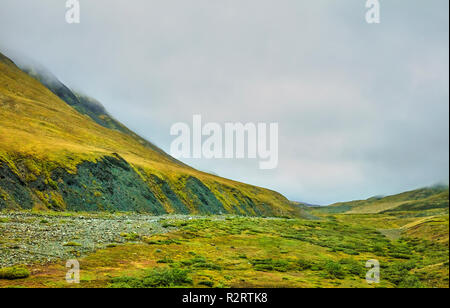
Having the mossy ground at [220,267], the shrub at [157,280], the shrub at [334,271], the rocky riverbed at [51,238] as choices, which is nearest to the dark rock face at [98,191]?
the rocky riverbed at [51,238]

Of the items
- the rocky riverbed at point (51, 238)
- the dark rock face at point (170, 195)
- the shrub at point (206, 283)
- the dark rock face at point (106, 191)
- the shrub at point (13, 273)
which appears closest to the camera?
the shrub at point (13, 273)

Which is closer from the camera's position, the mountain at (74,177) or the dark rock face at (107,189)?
the mountain at (74,177)

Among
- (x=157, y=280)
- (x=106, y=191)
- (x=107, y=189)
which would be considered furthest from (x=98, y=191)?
(x=157, y=280)

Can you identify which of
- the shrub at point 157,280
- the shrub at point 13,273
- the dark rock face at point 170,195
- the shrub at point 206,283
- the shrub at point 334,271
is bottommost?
the shrub at point 334,271

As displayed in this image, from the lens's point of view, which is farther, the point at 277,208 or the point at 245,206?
the point at 277,208

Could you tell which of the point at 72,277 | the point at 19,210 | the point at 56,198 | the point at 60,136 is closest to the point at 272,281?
the point at 72,277

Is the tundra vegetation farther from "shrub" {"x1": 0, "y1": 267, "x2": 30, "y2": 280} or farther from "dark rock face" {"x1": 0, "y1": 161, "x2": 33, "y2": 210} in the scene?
"dark rock face" {"x1": 0, "y1": 161, "x2": 33, "y2": 210}

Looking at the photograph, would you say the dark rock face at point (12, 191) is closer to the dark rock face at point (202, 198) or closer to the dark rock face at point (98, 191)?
the dark rock face at point (98, 191)

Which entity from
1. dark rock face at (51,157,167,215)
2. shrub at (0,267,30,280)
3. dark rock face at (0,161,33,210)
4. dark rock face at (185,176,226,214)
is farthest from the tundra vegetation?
dark rock face at (185,176,226,214)

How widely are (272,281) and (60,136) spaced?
308ft

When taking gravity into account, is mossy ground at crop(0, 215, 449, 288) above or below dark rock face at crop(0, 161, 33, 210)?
below

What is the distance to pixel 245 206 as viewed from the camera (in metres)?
138
